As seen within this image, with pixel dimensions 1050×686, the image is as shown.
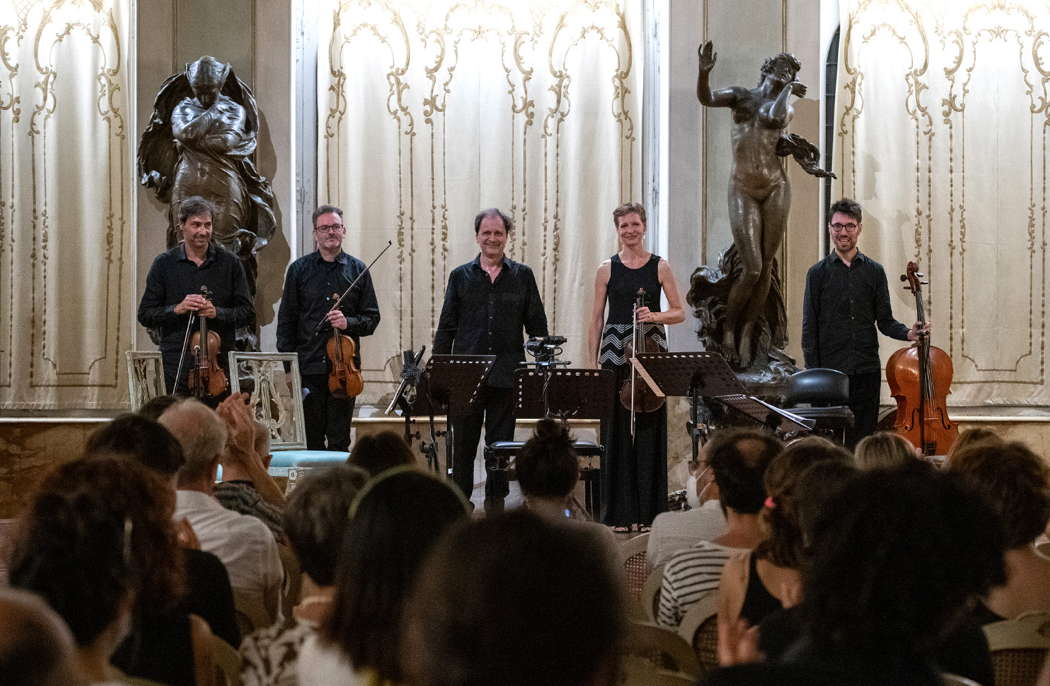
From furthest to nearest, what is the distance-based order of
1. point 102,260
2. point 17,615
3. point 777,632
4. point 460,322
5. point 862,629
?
point 102,260
point 460,322
point 777,632
point 862,629
point 17,615

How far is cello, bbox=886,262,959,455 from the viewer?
6227 mm

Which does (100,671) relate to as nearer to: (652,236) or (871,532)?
(871,532)

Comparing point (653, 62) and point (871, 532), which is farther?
point (653, 62)

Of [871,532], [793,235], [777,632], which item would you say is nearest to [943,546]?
[871,532]

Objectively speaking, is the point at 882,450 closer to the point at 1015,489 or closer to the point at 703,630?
the point at 1015,489

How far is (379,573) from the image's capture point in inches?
61.0

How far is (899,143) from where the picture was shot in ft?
27.7

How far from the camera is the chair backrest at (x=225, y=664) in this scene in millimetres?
1975

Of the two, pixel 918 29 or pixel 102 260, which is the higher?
pixel 918 29

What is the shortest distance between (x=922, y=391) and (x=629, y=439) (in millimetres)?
1475

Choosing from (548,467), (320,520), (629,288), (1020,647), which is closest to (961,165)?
(629,288)

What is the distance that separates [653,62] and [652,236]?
1.14 m

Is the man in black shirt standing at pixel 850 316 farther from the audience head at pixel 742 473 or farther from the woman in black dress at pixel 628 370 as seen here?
the audience head at pixel 742 473

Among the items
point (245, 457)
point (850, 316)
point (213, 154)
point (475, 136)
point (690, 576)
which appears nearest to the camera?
point (690, 576)
